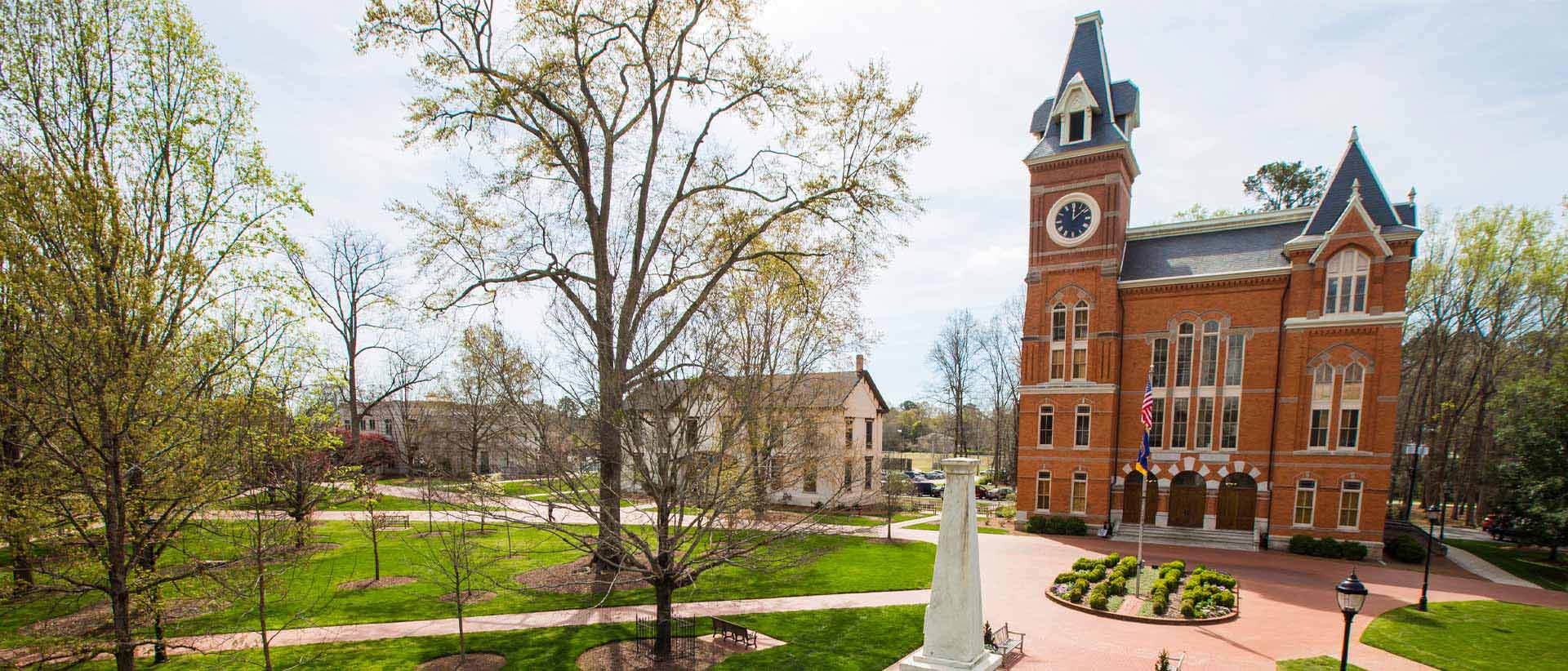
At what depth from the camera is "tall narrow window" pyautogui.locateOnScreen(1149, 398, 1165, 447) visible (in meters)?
27.2

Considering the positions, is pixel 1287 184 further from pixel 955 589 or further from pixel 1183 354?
pixel 955 589

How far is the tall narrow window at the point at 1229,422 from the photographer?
26156 mm

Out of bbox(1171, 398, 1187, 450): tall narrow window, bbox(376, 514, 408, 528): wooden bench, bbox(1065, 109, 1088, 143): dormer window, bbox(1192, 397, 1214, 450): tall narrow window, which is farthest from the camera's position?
bbox(1065, 109, 1088, 143): dormer window

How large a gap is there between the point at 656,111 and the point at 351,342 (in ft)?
86.1

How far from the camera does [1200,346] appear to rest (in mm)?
26594

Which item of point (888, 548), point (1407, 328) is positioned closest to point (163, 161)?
point (888, 548)

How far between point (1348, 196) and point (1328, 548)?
43.4 ft

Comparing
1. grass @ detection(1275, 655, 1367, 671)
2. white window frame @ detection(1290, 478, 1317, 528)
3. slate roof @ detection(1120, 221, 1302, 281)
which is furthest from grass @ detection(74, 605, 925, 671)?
slate roof @ detection(1120, 221, 1302, 281)

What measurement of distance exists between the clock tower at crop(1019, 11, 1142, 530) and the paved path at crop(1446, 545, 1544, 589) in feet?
38.2

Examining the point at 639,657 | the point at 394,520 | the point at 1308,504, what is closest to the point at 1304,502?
the point at 1308,504

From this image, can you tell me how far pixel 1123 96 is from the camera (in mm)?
28531

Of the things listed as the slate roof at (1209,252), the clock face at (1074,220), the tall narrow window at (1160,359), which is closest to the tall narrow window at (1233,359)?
the tall narrow window at (1160,359)

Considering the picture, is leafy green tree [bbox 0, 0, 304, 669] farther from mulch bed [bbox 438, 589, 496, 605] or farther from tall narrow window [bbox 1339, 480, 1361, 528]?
tall narrow window [bbox 1339, 480, 1361, 528]

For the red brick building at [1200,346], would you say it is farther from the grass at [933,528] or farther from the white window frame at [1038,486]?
the grass at [933,528]
